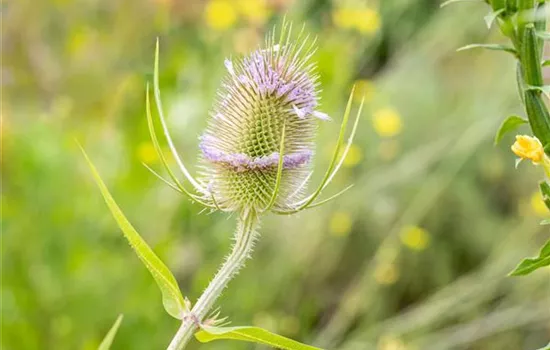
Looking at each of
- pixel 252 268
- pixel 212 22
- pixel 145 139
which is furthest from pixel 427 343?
pixel 212 22

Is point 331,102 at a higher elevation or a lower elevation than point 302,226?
higher

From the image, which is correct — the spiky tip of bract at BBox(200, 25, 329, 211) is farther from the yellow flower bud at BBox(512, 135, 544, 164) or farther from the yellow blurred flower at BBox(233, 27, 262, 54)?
the yellow blurred flower at BBox(233, 27, 262, 54)

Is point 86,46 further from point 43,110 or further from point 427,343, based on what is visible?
point 427,343

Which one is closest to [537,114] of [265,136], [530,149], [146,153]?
[530,149]

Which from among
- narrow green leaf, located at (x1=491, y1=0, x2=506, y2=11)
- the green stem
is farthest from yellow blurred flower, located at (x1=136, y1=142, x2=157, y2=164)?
narrow green leaf, located at (x1=491, y1=0, x2=506, y2=11)

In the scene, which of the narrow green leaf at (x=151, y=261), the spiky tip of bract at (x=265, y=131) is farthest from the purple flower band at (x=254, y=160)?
the narrow green leaf at (x=151, y=261)

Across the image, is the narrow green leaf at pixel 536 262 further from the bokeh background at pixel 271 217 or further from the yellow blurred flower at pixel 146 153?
the yellow blurred flower at pixel 146 153

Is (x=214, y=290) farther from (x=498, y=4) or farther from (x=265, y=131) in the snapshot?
(x=498, y=4)
